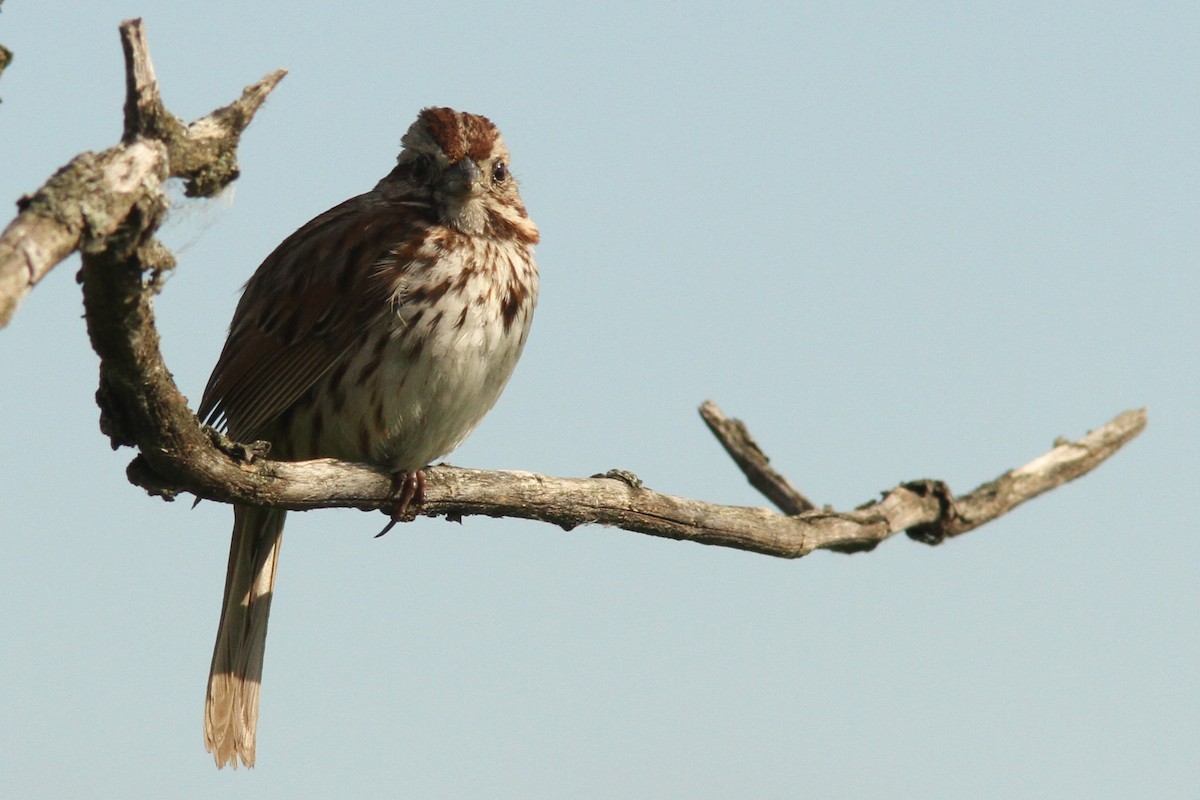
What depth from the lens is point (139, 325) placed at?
3092 mm

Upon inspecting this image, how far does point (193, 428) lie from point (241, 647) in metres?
2.89

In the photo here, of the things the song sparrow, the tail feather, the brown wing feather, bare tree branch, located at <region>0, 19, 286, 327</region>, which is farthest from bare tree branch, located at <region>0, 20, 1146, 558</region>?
the tail feather

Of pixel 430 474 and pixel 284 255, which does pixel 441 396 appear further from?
pixel 284 255

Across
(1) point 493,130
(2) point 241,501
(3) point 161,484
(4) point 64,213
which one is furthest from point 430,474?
(4) point 64,213

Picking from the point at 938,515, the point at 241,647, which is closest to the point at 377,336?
the point at 241,647

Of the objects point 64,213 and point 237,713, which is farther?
point 237,713

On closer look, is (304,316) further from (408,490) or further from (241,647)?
(241,647)

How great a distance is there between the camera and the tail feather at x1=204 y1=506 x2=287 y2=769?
6.14 m

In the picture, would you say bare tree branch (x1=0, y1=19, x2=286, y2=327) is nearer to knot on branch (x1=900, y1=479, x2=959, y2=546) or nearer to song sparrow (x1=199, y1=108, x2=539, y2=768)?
song sparrow (x1=199, y1=108, x2=539, y2=768)

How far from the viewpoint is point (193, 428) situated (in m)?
3.56

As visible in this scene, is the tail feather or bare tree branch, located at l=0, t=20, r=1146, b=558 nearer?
bare tree branch, located at l=0, t=20, r=1146, b=558

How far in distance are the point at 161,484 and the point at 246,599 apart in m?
2.60

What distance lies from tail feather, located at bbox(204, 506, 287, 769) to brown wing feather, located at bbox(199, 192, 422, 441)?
0.57 meters

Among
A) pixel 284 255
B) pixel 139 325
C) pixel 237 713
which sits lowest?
pixel 237 713
